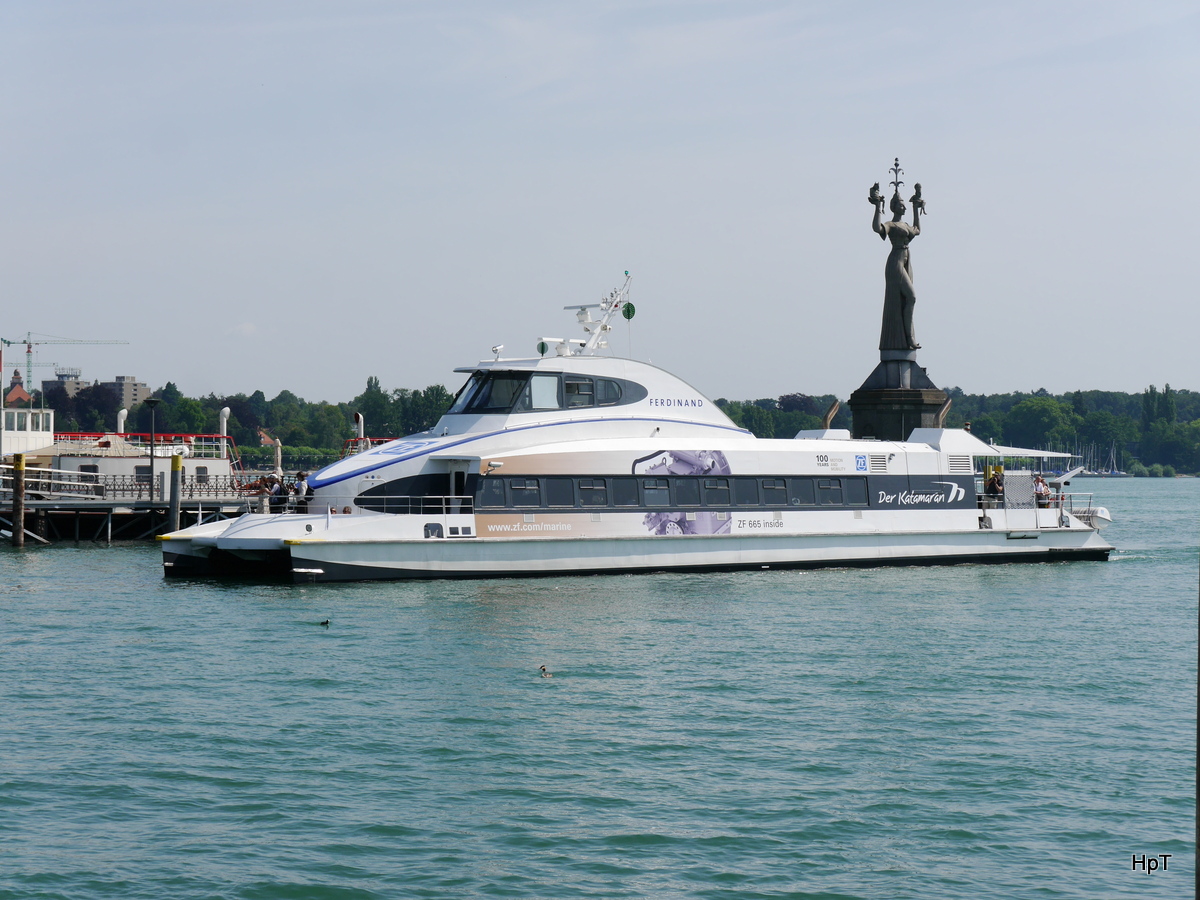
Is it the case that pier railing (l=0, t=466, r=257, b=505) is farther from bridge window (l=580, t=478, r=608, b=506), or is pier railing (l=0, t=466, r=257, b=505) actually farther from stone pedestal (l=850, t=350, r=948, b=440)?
stone pedestal (l=850, t=350, r=948, b=440)

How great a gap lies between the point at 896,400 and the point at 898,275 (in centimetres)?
451

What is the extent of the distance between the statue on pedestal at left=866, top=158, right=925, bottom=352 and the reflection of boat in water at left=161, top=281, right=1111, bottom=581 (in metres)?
6.18

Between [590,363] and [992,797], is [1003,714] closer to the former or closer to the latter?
[992,797]

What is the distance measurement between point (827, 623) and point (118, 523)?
3016 cm

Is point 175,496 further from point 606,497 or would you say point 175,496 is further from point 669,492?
point 669,492

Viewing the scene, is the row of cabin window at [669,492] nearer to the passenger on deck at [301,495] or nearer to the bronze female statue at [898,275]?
the passenger on deck at [301,495]

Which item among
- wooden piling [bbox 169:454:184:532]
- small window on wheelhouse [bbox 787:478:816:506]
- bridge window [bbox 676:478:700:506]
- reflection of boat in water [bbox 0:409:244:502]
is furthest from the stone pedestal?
reflection of boat in water [bbox 0:409:244:502]

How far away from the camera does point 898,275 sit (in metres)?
41.7

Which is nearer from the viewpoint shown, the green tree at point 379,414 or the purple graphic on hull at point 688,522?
the purple graphic on hull at point 688,522

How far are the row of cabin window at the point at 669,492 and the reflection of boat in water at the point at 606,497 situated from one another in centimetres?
4

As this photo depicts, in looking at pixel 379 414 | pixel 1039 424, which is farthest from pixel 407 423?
pixel 1039 424

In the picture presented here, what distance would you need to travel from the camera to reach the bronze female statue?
41344 mm

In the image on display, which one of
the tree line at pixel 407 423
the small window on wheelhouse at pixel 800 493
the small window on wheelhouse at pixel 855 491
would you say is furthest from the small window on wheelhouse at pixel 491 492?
the tree line at pixel 407 423

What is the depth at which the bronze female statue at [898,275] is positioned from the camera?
41.3 m
